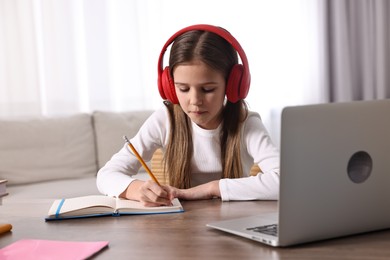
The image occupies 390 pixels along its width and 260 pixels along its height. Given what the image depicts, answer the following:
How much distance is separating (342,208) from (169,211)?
0.48 meters

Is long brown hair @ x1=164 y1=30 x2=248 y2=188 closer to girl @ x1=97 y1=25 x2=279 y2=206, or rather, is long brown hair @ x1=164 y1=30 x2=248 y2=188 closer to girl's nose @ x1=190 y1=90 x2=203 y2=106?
girl @ x1=97 y1=25 x2=279 y2=206

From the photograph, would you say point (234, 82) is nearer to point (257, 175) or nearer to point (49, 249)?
point (257, 175)

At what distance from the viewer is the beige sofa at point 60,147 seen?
341 centimetres

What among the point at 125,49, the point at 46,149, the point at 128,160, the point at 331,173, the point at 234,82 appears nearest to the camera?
the point at 331,173

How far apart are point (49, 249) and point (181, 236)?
9.7 inches

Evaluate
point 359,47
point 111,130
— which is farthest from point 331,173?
point 359,47

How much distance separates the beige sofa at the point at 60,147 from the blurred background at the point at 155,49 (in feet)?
1.01

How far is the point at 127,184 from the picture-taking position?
5.54 feet

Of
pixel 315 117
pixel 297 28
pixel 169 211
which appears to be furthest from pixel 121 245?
pixel 297 28

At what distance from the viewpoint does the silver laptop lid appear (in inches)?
40.5

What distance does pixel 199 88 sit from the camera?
5.66ft

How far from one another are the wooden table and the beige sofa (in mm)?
1820

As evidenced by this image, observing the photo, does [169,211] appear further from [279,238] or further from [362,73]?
[362,73]

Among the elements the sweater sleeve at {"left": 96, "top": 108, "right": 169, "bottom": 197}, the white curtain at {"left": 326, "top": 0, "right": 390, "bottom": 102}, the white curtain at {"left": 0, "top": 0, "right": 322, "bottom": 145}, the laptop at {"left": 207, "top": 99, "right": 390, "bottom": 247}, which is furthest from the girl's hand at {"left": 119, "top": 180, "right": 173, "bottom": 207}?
the white curtain at {"left": 326, "top": 0, "right": 390, "bottom": 102}
